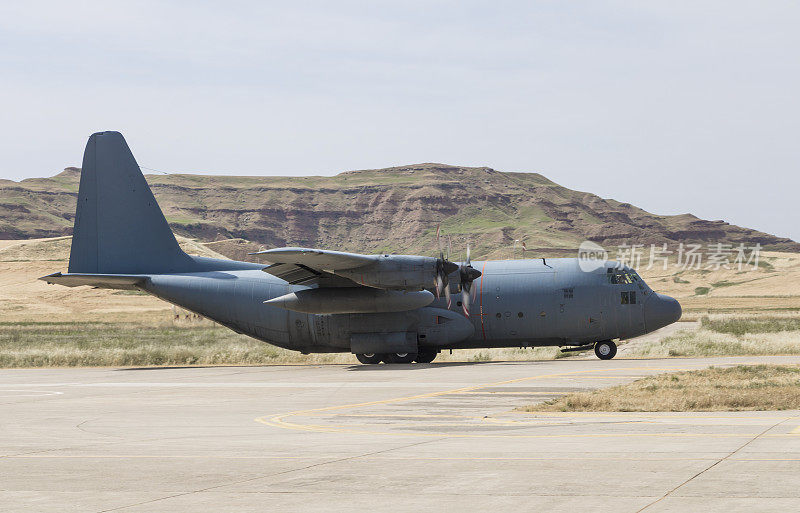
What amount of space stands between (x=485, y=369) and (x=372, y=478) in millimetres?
21821

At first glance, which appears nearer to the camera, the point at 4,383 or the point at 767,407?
the point at 767,407

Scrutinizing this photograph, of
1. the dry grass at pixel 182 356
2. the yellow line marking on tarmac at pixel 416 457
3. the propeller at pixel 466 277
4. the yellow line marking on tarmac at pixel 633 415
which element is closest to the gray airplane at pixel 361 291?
the propeller at pixel 466 277

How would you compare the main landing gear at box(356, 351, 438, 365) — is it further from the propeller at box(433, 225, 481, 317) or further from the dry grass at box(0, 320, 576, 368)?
the dry grass at box(0, 320, 576, 368)

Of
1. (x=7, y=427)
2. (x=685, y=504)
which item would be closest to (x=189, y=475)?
(x=685, y=504)

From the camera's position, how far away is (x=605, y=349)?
3691 centimetres

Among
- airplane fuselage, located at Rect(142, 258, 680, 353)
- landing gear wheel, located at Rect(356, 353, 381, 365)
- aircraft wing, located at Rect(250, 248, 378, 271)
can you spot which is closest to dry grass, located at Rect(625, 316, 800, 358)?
airplane fuselage, located at Rect(142, 258, 680, 353)

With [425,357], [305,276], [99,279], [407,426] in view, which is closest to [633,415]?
[407,426]

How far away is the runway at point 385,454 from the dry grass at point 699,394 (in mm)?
975

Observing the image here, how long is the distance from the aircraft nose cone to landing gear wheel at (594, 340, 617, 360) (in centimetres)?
169

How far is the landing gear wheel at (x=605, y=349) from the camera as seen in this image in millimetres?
36844

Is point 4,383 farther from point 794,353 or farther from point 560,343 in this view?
point 794,353

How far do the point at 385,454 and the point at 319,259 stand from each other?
1895cm

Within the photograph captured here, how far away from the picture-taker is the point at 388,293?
117ft

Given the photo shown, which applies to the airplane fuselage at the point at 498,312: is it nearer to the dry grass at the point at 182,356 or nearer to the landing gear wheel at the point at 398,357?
the landing gear wheel at the point at 398,357
